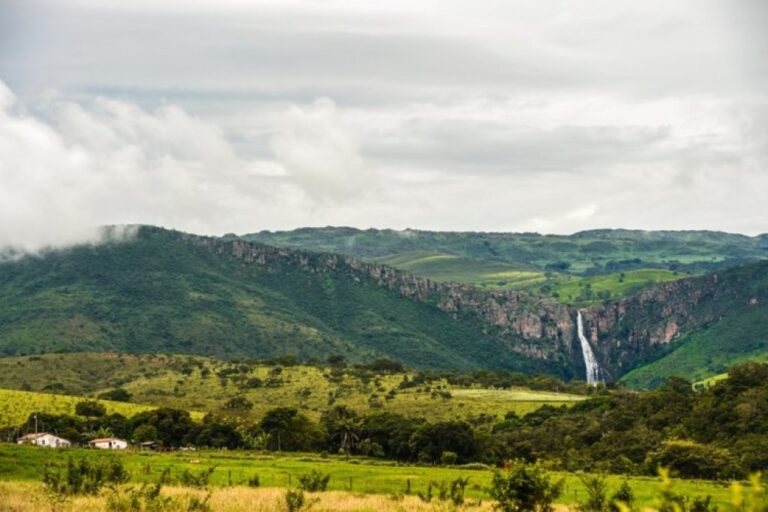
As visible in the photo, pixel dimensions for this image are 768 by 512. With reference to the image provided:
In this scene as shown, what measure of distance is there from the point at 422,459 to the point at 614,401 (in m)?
61.9

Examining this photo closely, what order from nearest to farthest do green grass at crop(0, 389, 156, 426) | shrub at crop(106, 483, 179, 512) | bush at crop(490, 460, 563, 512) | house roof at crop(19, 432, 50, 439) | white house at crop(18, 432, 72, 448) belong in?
1. shrub at crop(106, 483, 179, 512)
2. bush at crop(490, 460, 563, 512)
3. white house at crop(18, 432, 72, 448)
4. house roof at crop(19, 432, 50, 439)
5. green grass at crop(0, 389, 156, 426)

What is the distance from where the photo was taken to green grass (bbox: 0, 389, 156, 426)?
116m

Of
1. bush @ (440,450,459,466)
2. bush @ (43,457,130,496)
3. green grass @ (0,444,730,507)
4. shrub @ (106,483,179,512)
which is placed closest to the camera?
Answer: shrub @ (106,483,179,512)

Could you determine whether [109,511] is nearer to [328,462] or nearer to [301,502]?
[301,502]

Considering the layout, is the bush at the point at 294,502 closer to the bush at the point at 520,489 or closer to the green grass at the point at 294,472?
the bush at the point at 520,489

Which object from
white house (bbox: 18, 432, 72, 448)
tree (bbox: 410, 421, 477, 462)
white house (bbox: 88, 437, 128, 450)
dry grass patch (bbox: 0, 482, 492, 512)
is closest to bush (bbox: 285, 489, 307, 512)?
dry grass patch (bbox: 0, 482, 492, 512)

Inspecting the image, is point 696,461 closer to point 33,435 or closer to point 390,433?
point 390,433

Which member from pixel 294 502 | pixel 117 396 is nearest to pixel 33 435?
pixel 117 396

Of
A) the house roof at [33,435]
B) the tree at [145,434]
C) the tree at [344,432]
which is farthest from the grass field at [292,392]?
the house roof at [33,435]

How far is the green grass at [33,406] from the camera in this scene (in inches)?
4586

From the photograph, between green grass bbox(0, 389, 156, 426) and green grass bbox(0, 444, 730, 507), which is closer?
green grass bbox(0, 444, 730, 507)

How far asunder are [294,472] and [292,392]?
109m

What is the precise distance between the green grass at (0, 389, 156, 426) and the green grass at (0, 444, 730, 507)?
133 ft

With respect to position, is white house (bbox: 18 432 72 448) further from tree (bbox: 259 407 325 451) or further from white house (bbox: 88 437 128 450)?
tree (bbox: 259 407 325 451)
